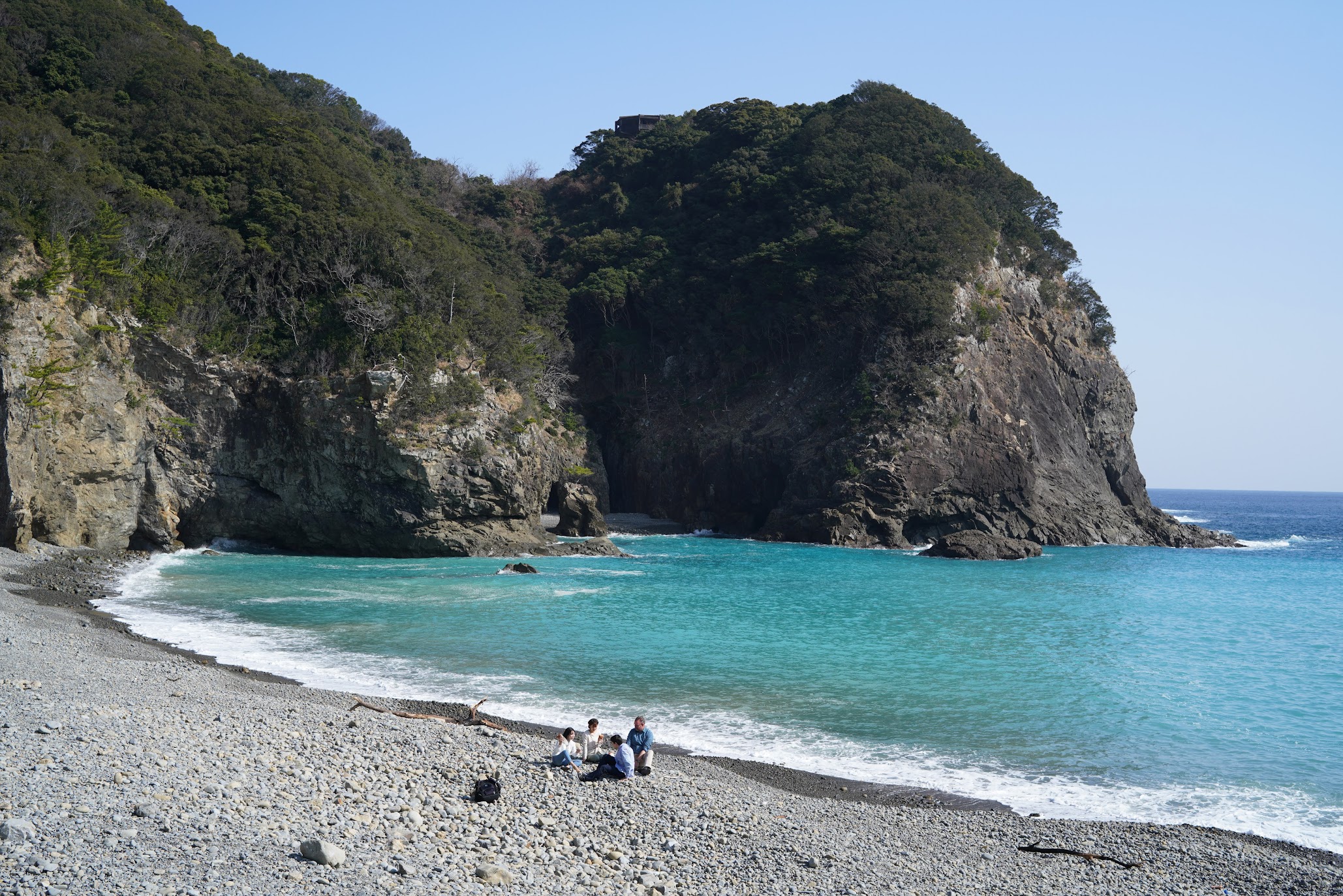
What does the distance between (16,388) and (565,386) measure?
1315 inches

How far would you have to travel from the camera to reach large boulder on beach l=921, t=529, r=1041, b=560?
39938 mm

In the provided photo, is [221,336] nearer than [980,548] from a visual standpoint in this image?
Yes

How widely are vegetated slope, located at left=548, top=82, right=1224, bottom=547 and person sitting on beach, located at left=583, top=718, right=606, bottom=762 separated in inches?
1357

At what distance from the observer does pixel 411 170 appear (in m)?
66.6

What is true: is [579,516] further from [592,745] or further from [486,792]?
[486,792]

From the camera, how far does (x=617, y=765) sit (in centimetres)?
1017

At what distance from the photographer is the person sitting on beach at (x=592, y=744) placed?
10625 mm

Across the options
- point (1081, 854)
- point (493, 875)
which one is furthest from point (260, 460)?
point (1081, 854)

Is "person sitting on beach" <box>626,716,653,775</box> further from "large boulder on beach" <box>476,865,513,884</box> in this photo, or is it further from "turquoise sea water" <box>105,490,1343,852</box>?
"large boulder on beach" <box>476,865,513,884</box>

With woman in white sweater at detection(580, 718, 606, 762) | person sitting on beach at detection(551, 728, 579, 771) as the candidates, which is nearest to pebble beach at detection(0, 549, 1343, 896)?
person sitting on beach at detection(551, 728, 579, 771)

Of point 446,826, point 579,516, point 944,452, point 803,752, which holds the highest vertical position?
point 944,452

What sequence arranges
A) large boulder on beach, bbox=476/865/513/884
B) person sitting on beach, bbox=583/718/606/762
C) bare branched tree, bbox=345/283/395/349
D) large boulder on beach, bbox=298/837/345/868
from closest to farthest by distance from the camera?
large boulder on beach, bbox=298/837/345/868 → large boulder on beach, bbox=476/865/513/884 → person sitting on beach, bbox=583/718/606/762 → bare branched tree, bbox=345/283/395/349

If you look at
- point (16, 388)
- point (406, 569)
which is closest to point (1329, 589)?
point (406, 569)

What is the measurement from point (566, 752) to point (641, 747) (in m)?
0.88
